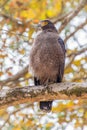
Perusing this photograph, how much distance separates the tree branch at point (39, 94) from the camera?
408 centimetres

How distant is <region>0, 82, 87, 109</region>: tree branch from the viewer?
13.4 ft

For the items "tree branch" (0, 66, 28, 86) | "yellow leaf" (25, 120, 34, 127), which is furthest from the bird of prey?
"yellow leaf" (25, 120, 34, 127)

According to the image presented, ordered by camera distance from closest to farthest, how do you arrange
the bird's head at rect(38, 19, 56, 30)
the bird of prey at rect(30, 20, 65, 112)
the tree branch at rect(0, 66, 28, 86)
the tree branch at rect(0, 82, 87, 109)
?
the tree branch at rect(0, 82, 87, 109) < the bird of prey at rect(30, 20, 65, 112) < the bird's head at rect(38, 19, 56, 30) < the tree branch at rect(0, 66, 28, 86)

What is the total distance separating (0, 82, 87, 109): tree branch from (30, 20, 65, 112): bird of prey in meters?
0.68

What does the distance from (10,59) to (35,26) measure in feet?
2.27

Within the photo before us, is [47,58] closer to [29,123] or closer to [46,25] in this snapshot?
[46,25]

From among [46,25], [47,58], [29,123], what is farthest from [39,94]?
[29,123]

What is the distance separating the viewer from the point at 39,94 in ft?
13.8

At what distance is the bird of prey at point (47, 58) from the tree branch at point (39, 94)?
0.68 meters

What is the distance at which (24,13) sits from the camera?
265 inches

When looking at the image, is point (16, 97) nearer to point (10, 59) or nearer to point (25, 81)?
point (10, 59)

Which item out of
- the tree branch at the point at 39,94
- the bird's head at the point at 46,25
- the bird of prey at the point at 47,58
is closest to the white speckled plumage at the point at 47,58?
the bird of prey at the point at 47,58

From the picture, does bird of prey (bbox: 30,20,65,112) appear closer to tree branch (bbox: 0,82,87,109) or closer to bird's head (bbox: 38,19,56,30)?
bird's head (bbox: 38,19,56,30)

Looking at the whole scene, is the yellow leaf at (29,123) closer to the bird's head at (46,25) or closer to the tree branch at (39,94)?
the bird's head at (46,25)
